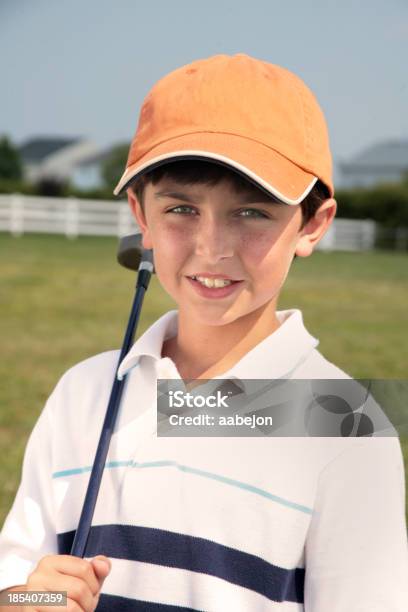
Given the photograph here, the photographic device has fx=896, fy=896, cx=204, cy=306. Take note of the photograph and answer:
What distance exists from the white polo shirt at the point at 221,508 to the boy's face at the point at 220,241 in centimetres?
10

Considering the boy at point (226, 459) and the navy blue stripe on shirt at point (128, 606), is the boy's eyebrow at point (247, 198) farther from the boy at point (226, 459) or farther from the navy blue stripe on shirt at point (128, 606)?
the navy blue stripe on shirt at point (128, 606)

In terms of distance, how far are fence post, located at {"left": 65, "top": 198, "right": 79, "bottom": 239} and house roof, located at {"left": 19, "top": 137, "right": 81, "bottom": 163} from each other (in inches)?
2058

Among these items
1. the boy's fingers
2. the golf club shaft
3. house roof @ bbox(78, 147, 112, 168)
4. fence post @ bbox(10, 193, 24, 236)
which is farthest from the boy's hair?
house roof @ bbox(78, 147, 112, 168)

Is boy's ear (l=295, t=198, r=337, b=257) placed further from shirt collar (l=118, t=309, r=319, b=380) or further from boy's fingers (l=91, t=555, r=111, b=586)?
boy's fingers (l=91, t=555, r=111, b=586)

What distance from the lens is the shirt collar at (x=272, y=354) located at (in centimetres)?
142

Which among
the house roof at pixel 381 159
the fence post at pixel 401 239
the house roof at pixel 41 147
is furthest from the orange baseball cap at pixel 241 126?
the house roof at pixel 41 147

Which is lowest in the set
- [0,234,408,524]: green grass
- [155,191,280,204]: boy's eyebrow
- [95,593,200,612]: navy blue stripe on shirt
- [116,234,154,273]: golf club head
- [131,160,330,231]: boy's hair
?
[95,593,200,612]: navy blue stripe on shirt

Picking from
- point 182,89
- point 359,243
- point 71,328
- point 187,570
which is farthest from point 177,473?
point 359,243

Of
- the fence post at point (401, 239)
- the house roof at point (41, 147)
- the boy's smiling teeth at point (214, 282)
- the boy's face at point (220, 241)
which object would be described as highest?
the house roof at point (41, 147)

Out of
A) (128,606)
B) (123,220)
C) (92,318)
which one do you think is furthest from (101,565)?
(123,220)

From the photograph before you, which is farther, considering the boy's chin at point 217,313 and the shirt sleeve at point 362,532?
the boy's chin at point 217,313

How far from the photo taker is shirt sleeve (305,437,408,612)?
1.25m

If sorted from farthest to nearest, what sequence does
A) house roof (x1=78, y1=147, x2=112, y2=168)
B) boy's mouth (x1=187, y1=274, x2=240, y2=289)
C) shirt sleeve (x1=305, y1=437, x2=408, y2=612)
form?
house roof (x1=78, y1=147, x2=112, y2=168)
boy's mouth (x1=187, y1=274, x2=240, y2=289)
shirt sleeve (x1=305, y1=437, x2=408, y2=612)

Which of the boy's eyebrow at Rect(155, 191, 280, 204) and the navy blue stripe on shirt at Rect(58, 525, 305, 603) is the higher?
the boy's eyebrow at Rect(155, 191, 280, 204)
